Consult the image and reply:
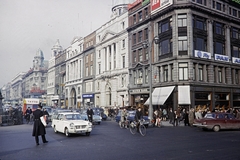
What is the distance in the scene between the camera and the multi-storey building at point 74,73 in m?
66.9

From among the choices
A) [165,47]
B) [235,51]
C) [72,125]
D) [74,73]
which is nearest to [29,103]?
[165,47]

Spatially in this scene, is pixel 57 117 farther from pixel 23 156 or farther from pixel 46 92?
pixel 46 92

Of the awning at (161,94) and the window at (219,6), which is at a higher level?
the window at (219,6)

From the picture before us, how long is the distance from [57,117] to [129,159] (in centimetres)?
1048

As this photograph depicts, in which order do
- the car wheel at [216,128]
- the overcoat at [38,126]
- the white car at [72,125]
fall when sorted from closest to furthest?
the overcoat at [38,126] < the white car at [72,125] < the car wheel at [216,128]

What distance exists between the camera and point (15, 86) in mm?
149750

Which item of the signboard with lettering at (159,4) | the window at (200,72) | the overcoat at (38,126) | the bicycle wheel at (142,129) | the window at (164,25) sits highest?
the signboard with lettering at (159,4)

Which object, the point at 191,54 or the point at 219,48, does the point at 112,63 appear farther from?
the point at 219,48

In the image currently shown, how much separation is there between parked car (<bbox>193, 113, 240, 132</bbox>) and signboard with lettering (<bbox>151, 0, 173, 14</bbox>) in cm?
2012

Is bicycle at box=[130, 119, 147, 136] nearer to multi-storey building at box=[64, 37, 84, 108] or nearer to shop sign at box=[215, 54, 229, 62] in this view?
shop sign at box=[215, 54, 229, 62]

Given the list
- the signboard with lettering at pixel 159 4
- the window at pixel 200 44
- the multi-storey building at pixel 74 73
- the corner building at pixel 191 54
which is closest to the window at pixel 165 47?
the corner building at pixel 191 54

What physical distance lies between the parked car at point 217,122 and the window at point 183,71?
13.9m

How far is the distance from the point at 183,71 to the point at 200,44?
201 inches

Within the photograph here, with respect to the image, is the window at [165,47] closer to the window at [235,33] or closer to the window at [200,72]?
the window at [200,72]
